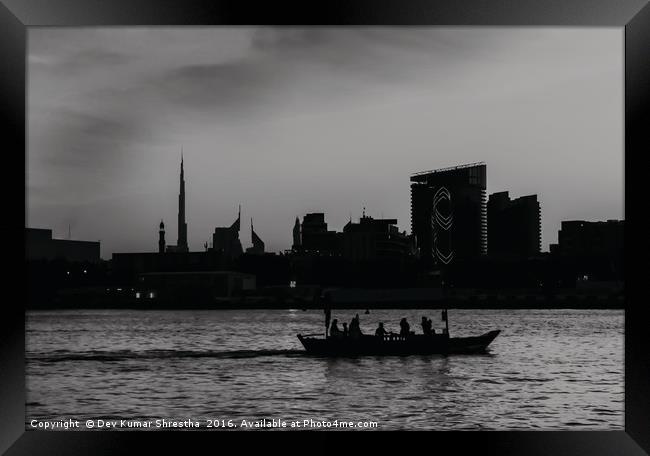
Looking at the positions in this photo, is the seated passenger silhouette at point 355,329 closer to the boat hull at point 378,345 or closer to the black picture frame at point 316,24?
the boat hull at point 378,345

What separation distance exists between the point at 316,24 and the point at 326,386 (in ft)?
51.0

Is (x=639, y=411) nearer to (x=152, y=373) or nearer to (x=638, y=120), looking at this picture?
(x=638, y=120)

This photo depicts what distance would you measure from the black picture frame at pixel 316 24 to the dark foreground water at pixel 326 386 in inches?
361

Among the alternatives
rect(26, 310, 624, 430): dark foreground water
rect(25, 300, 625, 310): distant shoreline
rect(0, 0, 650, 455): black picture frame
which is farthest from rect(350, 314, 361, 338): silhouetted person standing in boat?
rect(25, 300, 625, 310): distant shoreline

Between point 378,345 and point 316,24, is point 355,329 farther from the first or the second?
point 316,24

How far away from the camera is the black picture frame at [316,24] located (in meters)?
4.95

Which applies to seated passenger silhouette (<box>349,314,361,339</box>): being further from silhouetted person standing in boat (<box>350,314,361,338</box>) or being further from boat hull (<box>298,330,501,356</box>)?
boat hull (<box>298,330,501,356</box>)

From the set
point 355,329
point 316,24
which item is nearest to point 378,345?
point 355,329

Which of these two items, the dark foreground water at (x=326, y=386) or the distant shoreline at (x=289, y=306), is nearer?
the dark foreground water at (x=326, y=386)

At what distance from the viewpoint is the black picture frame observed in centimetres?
495

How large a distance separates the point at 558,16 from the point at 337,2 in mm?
1410

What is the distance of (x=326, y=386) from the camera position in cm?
1995

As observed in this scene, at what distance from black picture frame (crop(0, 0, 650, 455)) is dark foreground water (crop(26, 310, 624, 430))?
9178 mm

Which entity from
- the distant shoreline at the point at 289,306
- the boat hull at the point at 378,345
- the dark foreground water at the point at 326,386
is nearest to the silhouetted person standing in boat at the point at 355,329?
the boat hull at the point at 378,345
